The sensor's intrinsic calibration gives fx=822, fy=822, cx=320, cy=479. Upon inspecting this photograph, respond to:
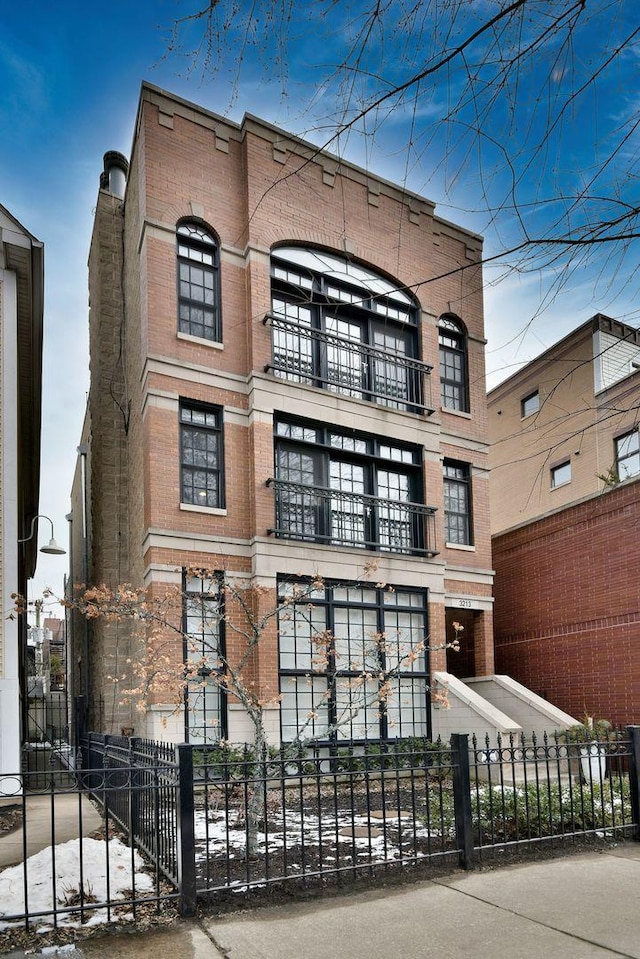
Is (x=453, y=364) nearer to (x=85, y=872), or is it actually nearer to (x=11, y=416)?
(x=11, y=416)

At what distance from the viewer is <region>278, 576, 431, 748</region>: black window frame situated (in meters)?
16.1

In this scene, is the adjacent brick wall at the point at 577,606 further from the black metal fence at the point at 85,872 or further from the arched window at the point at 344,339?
the black metal fence at the point at 85,872

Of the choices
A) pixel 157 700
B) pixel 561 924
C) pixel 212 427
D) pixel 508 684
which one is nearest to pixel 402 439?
pixel 212 427

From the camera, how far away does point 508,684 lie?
60.3 ft

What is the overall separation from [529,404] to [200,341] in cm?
1729

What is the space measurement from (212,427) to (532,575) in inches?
372

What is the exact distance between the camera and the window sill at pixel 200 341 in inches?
643

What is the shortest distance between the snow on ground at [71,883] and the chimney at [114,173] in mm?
18417

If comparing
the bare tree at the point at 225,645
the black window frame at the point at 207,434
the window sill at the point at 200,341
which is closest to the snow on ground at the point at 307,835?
the bare tree at the point at 225,645

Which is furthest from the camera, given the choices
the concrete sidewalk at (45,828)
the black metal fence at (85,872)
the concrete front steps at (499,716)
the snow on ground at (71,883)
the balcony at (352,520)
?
the balcony at (352,520)

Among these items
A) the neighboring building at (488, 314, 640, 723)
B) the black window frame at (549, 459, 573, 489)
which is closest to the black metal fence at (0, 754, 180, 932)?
the neighboring building at (488, 314, 640, 723)

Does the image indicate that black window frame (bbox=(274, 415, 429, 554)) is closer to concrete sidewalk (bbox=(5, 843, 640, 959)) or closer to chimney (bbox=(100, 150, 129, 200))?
chimney (bbox=(100, 150, 129, 200))

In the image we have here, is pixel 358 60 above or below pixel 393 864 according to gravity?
above

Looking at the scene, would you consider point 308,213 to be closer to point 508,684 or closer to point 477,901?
point 508,684
